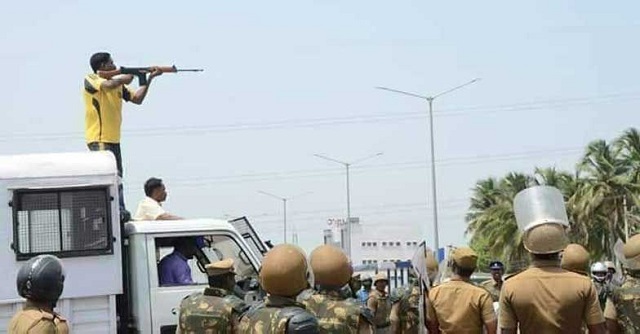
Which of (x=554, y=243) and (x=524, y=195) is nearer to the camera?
(x=554, y=243)

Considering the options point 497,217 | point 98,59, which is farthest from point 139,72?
point 497,217

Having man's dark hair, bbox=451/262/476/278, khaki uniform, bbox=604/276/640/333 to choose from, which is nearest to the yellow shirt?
man's dark hair, bbox=451/262/476/278

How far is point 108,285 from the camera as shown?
830 centimetres

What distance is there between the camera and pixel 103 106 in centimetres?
966

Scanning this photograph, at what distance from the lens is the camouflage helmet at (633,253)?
6.50 m

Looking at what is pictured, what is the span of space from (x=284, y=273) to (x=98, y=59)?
5.88m

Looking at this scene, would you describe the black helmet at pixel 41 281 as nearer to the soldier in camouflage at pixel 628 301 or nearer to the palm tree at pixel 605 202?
the soldier in camouflage at pixel 628 301

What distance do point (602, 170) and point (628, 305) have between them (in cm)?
3485

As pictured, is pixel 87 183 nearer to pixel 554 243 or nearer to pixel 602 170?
pixel 554 243

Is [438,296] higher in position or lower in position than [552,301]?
lower

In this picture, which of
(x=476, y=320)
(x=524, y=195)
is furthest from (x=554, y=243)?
(x=476, y=320)

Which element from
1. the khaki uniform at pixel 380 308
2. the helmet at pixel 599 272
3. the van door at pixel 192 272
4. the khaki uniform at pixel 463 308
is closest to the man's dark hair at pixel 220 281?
the van door at pixel 192 272

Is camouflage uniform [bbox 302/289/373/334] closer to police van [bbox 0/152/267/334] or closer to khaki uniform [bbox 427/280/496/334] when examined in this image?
khaki uniform [bbox 427/280/496/334]

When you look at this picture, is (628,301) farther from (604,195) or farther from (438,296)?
(604,195)
